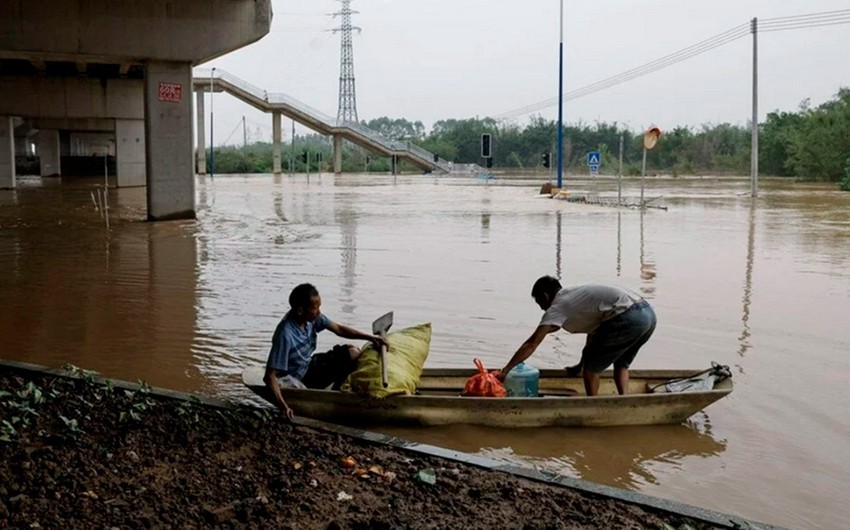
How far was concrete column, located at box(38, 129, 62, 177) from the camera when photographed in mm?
58031

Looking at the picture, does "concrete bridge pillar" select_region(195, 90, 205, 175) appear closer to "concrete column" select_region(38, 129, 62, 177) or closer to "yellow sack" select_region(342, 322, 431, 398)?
"concrete column" select_region(38, 129, 62, 177)

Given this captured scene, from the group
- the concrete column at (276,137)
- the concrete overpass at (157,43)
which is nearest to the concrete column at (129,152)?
the concrete overpass at (157,43)

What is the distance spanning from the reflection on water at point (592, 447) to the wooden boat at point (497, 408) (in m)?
0.07

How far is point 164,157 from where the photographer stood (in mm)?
22469

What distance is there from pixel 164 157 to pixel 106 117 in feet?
67.1

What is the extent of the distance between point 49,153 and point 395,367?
59.0 m

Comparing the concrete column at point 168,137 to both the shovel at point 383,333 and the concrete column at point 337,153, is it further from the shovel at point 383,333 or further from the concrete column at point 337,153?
the concrete column at point 337,153

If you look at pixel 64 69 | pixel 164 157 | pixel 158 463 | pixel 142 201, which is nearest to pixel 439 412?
pixel 158 463

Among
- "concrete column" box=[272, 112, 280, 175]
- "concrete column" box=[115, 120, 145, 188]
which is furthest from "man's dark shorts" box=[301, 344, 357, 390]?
"concrete column" box=[272, 112, 280, 175]

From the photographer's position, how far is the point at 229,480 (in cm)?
471

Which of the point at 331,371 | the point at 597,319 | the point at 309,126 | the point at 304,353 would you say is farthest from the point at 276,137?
the point at 597,319

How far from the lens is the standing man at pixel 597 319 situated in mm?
6637

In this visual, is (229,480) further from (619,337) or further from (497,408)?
(619,337)

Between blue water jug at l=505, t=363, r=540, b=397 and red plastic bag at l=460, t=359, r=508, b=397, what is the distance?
Result: 7.9 inches
